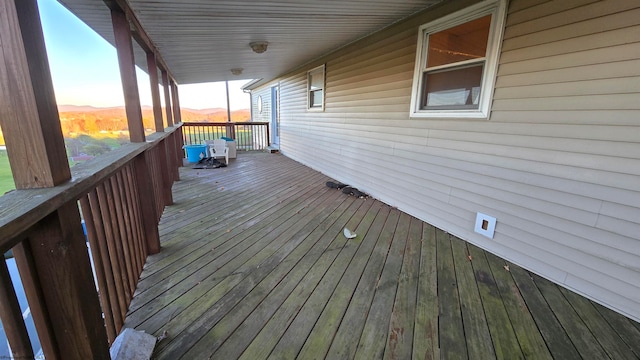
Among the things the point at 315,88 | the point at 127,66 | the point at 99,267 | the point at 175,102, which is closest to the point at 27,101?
the point at 99,267

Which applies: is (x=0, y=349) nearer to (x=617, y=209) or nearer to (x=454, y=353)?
(x=454, y=353)

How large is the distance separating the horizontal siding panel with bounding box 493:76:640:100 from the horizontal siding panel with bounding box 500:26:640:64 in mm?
226

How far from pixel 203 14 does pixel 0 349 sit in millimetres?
2976

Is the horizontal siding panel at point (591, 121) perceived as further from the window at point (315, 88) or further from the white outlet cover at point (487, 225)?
the window at point (315, 88)

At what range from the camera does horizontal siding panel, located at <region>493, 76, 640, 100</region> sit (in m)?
1.65

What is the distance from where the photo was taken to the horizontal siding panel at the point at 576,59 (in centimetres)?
164

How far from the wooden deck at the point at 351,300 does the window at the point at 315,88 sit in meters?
3.48

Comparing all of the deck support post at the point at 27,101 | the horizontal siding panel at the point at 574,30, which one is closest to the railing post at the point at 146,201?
the deck support post at the point at 27,101

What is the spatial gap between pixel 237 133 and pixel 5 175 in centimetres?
904

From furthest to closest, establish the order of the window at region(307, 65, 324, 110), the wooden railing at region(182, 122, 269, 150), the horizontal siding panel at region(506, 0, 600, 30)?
the wooden railing at region(182, 122, 269, 150) → the window at region(307, 65, 324, 110) → the horizontal siding panel at region(506, 0, 600, 30)

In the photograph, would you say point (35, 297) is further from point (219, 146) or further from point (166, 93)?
point (219, 146)

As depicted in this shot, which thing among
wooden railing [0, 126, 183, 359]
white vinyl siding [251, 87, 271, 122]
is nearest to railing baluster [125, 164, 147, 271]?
wooden railing [0, 126, 183, 359]

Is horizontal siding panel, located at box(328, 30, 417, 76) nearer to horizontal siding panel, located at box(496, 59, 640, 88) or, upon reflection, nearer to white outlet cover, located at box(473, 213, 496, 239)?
horizontal siding panel, located at box(496, 59, 640, 88)

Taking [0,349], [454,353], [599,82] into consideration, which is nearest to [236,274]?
[0,349]
